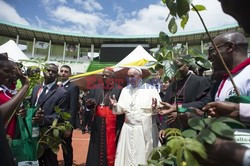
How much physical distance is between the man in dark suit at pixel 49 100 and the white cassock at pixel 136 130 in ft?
3.17

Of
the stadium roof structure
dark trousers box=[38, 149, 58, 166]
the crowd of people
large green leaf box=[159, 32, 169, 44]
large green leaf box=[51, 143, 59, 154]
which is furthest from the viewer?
the stadium roof structure

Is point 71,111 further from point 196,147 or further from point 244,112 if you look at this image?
point 196,147

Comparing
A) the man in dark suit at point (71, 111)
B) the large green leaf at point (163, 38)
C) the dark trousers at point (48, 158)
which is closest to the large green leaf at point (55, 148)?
the dark trousers at point (48, 158)

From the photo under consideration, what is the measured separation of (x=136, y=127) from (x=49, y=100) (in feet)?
4.74

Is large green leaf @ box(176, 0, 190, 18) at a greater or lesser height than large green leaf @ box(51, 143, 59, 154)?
greater

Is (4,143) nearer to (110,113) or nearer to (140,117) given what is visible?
(140,117)

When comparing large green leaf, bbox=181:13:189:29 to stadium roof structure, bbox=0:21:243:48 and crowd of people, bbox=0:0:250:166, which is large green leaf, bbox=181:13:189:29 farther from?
stadium roof structure, bbox=0:21:243:48

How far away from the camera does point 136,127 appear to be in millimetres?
3844

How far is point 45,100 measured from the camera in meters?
3.55

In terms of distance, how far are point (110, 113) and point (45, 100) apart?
1219 mm

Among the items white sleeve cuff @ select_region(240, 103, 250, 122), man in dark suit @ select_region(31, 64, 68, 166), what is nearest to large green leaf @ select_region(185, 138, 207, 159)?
white sleeve cuff @ select_region(240, 103, 250, 122)

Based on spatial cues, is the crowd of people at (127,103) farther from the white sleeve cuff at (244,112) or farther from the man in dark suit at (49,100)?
the white sleeve cuff at (244,112)

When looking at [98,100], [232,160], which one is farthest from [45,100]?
[232,160]

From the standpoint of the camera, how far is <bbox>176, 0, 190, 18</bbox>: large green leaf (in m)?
1.22
